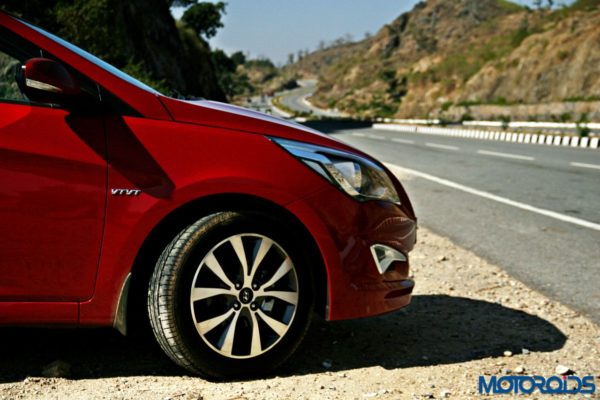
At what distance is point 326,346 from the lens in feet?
11.0

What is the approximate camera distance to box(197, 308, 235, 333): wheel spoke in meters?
2.71

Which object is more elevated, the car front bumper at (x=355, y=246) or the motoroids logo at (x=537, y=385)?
the car front bumper at (x=355, y=246)

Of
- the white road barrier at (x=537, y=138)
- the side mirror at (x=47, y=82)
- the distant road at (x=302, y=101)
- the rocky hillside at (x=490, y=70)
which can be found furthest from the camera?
the distant road at (x=302, y=101)

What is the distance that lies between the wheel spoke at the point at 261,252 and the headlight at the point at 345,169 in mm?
383

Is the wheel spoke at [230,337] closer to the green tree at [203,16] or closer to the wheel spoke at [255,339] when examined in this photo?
the wheel spoke at [255,339]

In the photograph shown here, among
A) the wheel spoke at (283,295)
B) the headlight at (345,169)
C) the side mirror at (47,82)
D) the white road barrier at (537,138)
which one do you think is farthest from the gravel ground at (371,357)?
the white road barrier at (537,138)

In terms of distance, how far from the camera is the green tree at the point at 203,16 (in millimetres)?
66500

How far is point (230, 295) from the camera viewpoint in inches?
107

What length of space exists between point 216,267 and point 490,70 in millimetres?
55399

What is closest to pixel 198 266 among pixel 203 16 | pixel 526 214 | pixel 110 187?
pixel 110 187

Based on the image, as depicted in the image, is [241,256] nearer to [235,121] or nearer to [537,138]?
[235,121]

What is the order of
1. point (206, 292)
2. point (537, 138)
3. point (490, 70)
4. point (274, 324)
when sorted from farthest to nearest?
point (490, 70) → point (537, 138) → point (274, 324) → point (206, 292)

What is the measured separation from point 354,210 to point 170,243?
82 centimetres

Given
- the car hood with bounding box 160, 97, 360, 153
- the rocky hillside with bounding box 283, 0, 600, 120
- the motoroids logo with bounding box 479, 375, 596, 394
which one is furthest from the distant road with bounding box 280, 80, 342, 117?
the motoroids logo with bounding box 479, 375, 596, 394
